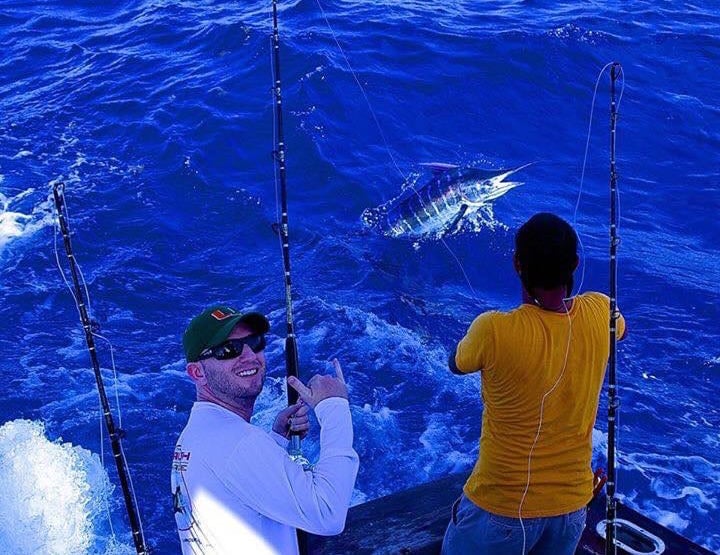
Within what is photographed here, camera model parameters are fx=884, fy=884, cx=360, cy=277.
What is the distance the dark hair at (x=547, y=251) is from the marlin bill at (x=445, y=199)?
429 centimetres

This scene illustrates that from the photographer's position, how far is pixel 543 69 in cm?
1085

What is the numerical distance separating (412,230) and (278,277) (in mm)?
1186

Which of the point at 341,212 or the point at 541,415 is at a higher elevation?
the point at 541,415

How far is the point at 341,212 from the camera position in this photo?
27.4ft

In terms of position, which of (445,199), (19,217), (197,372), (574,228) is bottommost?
(574,228)

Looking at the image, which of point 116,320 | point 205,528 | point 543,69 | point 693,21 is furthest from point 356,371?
point 693,21

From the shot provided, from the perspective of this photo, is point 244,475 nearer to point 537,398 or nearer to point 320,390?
point 320,390

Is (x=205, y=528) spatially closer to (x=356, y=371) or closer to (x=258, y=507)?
(x=258, y=507)

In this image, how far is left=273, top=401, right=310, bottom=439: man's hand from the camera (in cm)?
264

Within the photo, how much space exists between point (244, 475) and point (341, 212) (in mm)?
6334

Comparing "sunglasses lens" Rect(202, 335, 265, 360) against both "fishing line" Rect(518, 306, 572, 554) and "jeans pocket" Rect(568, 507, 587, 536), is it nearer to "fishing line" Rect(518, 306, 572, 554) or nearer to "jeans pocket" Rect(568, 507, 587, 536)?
"fishing line" Rect(518, 306, 572, 554)

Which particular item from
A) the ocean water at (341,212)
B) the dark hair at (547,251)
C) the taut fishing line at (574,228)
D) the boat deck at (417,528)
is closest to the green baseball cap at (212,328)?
the dark hair at (547,251)

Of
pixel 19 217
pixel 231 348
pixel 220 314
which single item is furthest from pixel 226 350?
pixel 19 217

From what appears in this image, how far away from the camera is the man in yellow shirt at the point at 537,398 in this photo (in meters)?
2.59
